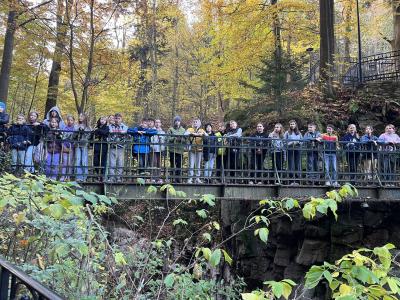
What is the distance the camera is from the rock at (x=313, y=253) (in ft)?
36.3

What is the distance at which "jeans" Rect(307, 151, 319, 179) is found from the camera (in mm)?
9742

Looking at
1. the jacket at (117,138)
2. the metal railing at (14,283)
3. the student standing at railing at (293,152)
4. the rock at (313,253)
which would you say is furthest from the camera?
the rock at (313,253)

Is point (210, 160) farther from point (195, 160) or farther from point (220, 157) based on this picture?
point (195, 160)

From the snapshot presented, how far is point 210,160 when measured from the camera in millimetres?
9602

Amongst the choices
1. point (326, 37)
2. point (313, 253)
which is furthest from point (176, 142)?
point (326, 37)

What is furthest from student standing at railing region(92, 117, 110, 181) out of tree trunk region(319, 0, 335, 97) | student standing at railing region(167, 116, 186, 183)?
tree trunk region(319, 0, 335, 97)

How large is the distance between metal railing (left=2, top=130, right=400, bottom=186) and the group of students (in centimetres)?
2

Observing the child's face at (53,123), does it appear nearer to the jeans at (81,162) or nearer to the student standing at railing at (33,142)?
the student standing at railing at (33,142)

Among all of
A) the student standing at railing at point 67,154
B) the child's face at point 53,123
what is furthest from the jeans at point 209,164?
the child's face at point 53,123

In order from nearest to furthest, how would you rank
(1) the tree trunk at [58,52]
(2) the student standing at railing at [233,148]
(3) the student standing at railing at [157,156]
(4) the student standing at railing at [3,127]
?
(4) the student standing at railing at [3,127] < (3) the student standing at railing at [157,156] < (2) the student standing at railing at [233,148] < (1) the tree trunk at [58,52]

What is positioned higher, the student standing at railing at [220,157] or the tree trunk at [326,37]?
the tree trunk at [326,37]

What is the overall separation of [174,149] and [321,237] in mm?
4851

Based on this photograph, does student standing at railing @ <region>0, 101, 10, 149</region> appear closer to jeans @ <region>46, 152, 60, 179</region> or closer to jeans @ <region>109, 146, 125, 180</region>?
jeans @ <region>46, 152, 60, 179</region>

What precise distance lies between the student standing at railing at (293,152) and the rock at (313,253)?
2339 millimetres
